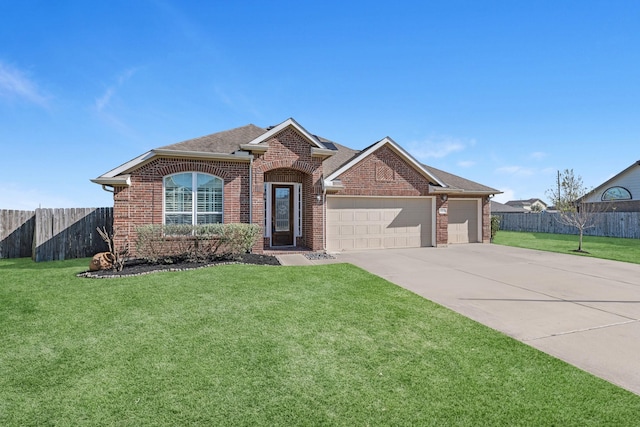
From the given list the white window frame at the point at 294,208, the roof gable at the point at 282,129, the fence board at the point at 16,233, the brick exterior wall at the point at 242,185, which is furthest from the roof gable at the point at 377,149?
the fence board at the point at 16,233

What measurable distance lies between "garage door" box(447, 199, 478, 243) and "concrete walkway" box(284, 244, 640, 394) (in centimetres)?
417

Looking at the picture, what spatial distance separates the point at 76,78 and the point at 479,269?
48.2 feet

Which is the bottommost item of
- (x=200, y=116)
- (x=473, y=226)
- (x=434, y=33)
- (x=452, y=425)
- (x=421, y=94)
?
(x=452, y=425)

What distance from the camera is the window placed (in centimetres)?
1134

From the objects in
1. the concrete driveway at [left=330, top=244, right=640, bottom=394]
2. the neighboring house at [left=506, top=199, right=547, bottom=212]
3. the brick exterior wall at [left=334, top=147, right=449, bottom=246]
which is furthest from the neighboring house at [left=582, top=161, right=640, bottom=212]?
the neighboring house at [left=506, top=199, right=547, bottom=212]

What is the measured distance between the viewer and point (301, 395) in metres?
3.23

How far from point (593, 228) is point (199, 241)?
2900cm

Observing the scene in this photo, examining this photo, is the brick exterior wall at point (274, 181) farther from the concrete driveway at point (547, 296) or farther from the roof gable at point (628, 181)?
the roof gable at point (628, 181)

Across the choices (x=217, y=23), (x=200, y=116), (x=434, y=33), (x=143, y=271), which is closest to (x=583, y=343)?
(x=143, y=271)

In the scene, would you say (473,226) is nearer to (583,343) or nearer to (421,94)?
(421,94)

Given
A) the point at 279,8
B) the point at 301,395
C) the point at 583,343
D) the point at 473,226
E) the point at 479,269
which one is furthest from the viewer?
the point at 473,226

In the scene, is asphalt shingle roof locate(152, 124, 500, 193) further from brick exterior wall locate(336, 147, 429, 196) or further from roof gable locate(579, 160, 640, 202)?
roof gable locate(579, 160, 640, 202)

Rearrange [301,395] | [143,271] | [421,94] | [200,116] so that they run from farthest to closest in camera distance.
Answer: [421,94] → [200,116] → [143,271] → [301,395]

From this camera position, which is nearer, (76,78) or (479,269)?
(479,269)
